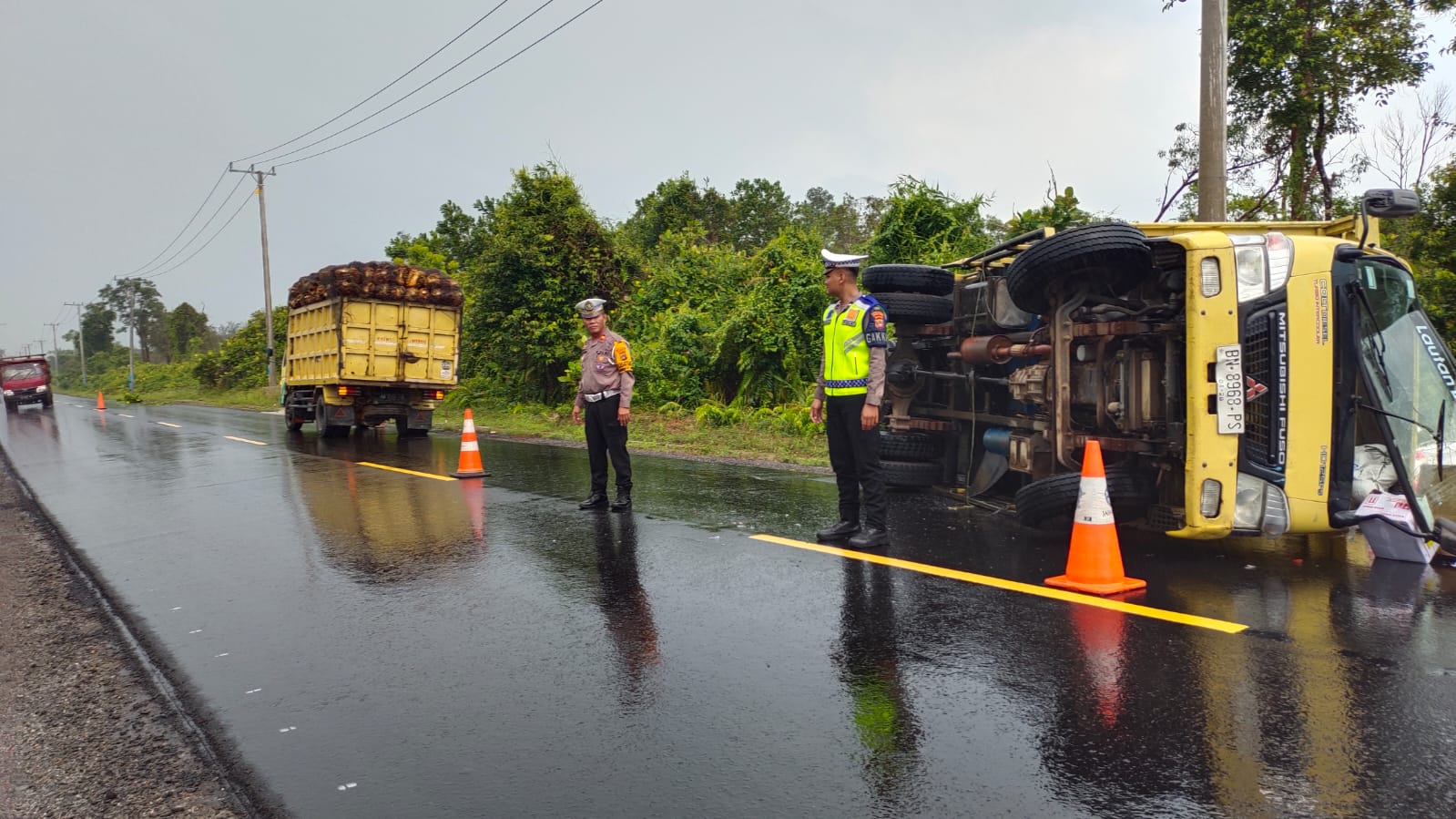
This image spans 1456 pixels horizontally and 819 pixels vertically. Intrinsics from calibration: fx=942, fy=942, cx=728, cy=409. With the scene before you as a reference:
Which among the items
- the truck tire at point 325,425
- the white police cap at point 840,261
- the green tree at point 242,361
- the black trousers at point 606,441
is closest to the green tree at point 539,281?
the truck tire at point 325,425

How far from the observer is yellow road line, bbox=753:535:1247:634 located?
447 centimetres

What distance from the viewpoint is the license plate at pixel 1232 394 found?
17.4ft

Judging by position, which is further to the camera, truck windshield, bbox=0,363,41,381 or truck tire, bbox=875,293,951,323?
truck windshield, bbox=0,363,41,381

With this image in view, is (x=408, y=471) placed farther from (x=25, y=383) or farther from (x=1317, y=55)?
(x=25, y=383)

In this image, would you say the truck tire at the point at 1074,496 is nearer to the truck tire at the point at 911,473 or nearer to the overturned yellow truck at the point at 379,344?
the truck tire at the point at 911,473

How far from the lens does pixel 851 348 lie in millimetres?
6324

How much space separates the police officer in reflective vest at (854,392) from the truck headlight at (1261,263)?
2.09 meters

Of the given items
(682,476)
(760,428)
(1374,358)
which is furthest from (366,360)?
(1374,358)

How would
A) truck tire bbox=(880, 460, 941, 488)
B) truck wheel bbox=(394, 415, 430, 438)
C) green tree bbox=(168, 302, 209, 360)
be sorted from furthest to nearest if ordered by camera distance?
green tree bbox=(168, 302, 209, 360) → truck wheel bbox=(394, 415, 430, 438) → truck tire bbox=(880, 460, 941, 488)

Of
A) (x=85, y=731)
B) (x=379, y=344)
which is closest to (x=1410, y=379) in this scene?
(x=85, y=731)

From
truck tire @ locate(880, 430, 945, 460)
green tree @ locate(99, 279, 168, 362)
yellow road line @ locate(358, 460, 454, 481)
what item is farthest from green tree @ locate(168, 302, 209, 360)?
truck tire @ locate(880, 430, 945, 460)

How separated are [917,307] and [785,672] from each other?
447 cm

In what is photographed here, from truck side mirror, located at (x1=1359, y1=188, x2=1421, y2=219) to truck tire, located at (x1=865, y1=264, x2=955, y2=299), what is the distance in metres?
3.06

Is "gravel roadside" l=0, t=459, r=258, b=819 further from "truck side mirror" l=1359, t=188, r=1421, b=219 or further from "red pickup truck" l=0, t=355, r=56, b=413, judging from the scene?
"red pickup truck" l=0, t=355, r=56, b=413
